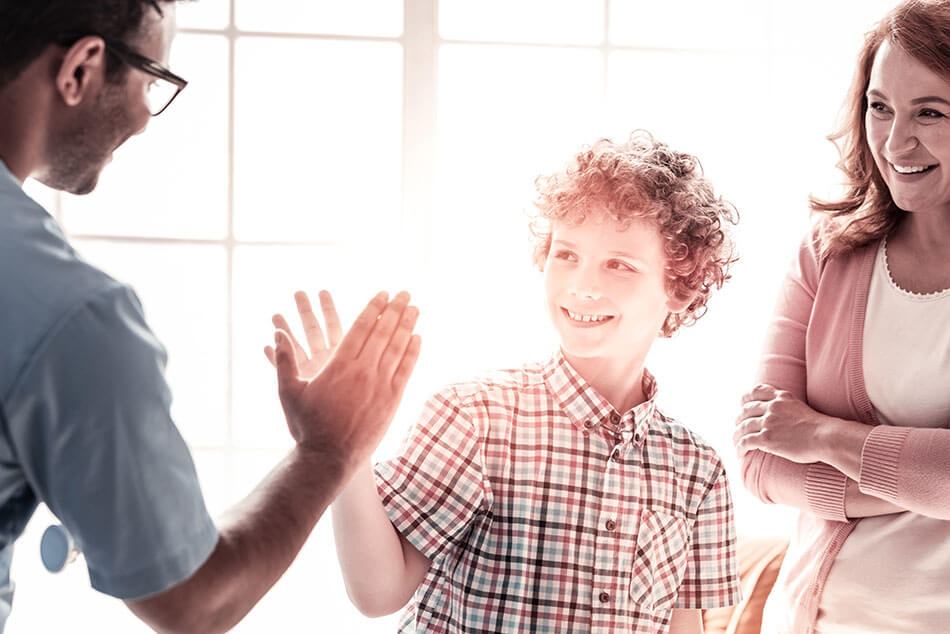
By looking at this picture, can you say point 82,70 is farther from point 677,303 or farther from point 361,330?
point 677,303

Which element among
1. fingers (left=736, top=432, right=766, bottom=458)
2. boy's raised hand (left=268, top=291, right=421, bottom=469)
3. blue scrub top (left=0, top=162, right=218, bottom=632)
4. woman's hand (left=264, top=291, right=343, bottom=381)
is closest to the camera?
blue scrub top (left=0, top=162, right=218, bottom=632)

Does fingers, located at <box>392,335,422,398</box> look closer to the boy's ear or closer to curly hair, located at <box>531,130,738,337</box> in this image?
curly hair, located at <box>531,130,738,337</box>

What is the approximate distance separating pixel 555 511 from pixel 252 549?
0.63 m

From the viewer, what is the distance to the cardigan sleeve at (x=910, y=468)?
1.53 metres

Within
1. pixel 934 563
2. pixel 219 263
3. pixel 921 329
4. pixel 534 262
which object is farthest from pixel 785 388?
pixel 219 263

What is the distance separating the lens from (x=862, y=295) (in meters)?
1.73

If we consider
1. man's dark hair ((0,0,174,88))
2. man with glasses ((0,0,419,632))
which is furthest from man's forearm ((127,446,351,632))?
man's dark hair ((0,0,174,88))

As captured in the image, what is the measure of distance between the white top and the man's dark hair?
134 centimetres

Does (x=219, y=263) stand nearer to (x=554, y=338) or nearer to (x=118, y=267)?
(x=118, y=267)

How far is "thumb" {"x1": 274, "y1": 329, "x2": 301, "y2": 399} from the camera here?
1.20 metres

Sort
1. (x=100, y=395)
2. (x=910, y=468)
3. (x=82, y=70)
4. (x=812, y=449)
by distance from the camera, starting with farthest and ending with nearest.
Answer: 1. (x=812, y=449)
2. (x=910, y=468)
3. (x=82, y=70)
4. (x=100, y=395)

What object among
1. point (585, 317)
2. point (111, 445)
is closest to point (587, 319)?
point (585, 317)

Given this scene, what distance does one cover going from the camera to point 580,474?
1.58 meters

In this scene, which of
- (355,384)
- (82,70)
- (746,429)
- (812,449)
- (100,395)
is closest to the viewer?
(100,395)
